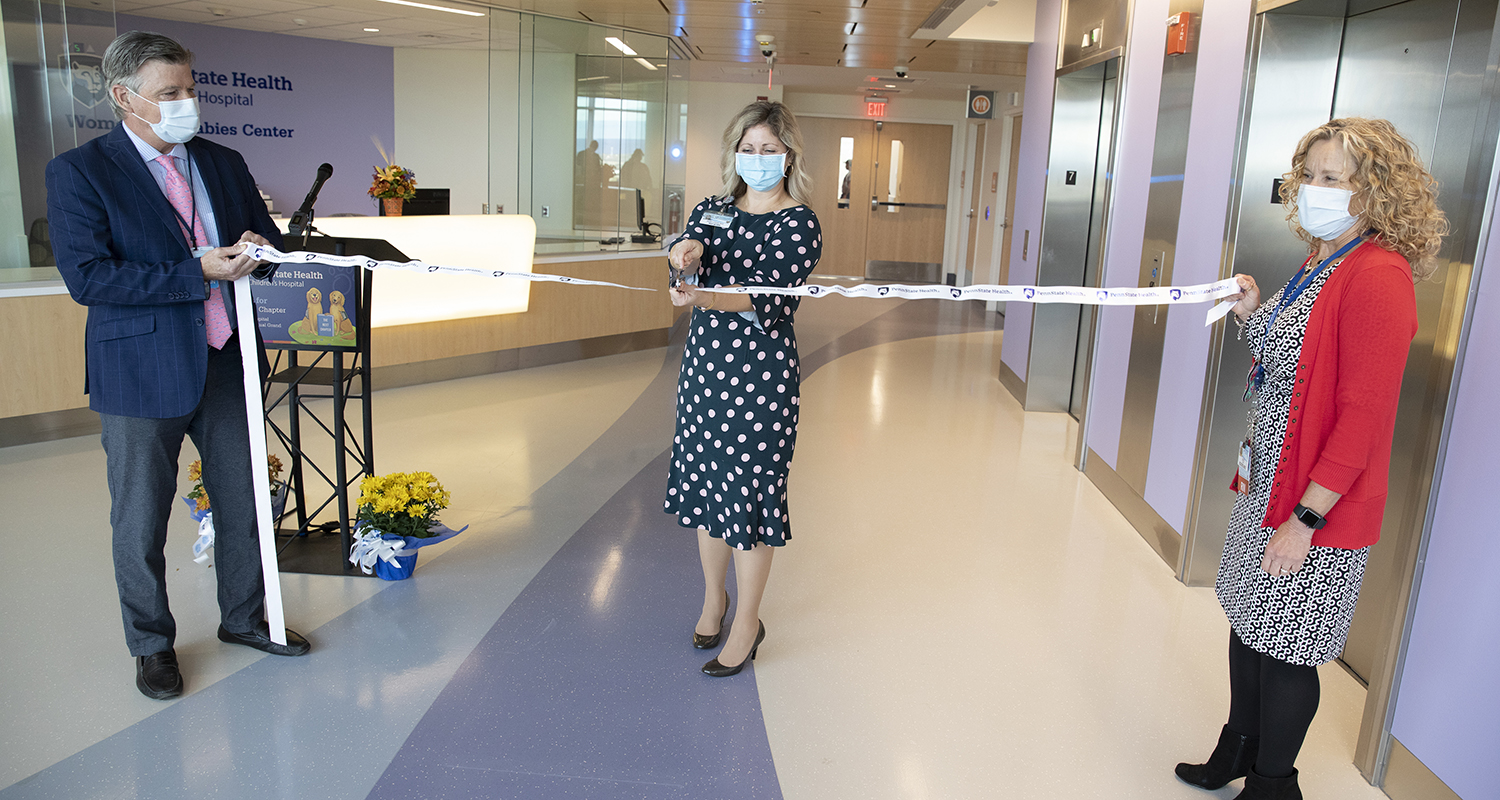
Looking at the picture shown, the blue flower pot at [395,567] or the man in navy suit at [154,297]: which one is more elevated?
the man in navy suit at [154,297]

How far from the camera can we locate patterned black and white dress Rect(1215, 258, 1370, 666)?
2.18m

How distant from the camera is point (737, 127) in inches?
109

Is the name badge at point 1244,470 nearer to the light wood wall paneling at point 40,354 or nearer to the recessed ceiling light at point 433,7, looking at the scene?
the light wood wall paneling at point 40,354

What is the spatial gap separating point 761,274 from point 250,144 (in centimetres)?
1120

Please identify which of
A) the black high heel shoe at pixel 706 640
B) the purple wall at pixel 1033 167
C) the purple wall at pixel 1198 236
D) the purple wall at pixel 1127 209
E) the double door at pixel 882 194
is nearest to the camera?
the black high heel shoe at pixel 706 640

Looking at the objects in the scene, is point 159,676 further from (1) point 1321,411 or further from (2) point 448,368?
(2) point 448,368

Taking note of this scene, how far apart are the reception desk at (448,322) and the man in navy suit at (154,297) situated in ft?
10.3

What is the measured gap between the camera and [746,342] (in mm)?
2779

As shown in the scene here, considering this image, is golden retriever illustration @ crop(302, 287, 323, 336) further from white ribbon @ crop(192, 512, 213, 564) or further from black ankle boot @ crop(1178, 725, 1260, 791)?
black ankle boot @ crop(1178, 725, 1260, 791)

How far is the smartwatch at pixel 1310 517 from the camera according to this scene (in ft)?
6.82

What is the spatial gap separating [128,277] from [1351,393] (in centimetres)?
297

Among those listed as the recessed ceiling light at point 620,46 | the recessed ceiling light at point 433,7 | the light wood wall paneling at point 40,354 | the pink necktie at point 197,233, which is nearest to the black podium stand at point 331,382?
the pink necktie at point 197,233

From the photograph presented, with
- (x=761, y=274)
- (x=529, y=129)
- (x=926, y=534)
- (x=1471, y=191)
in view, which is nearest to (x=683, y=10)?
(x=529, y=129)

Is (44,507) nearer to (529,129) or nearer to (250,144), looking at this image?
(529,129)
